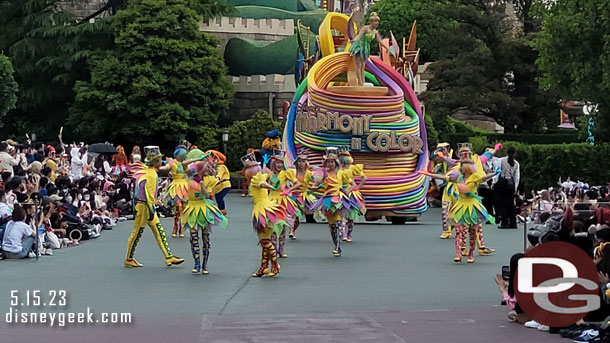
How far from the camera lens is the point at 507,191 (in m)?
27.9

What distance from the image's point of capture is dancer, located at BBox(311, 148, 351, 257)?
20.8 m

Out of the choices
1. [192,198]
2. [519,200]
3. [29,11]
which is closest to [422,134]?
[519,200]

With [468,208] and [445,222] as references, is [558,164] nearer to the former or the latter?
[445,222]

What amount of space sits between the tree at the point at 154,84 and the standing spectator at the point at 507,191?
70.4 ft

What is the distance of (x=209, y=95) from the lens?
49.3 meters

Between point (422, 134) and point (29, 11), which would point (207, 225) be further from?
point (29, 11)

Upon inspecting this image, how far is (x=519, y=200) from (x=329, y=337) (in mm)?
18762

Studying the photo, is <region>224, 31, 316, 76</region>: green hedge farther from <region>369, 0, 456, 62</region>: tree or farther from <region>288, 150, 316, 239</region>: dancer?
<region>288, 150, 316, 239</region>: dancer

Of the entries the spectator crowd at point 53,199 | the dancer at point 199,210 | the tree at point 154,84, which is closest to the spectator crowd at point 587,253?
the dancer at point 199,210

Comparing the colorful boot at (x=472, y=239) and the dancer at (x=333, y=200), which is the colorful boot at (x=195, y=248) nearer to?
the dancer at (x=333, y=200)

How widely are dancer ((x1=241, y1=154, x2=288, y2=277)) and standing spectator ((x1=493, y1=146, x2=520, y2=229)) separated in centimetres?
1072

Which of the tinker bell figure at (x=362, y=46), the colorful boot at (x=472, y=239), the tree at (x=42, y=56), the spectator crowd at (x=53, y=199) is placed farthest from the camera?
the tree at (x=42, y=56)

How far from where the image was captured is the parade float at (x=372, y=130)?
93.8 feet

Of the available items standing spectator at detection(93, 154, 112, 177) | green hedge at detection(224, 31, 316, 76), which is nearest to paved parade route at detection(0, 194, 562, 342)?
standing spectator at detection(93, 154, 112, 177)
